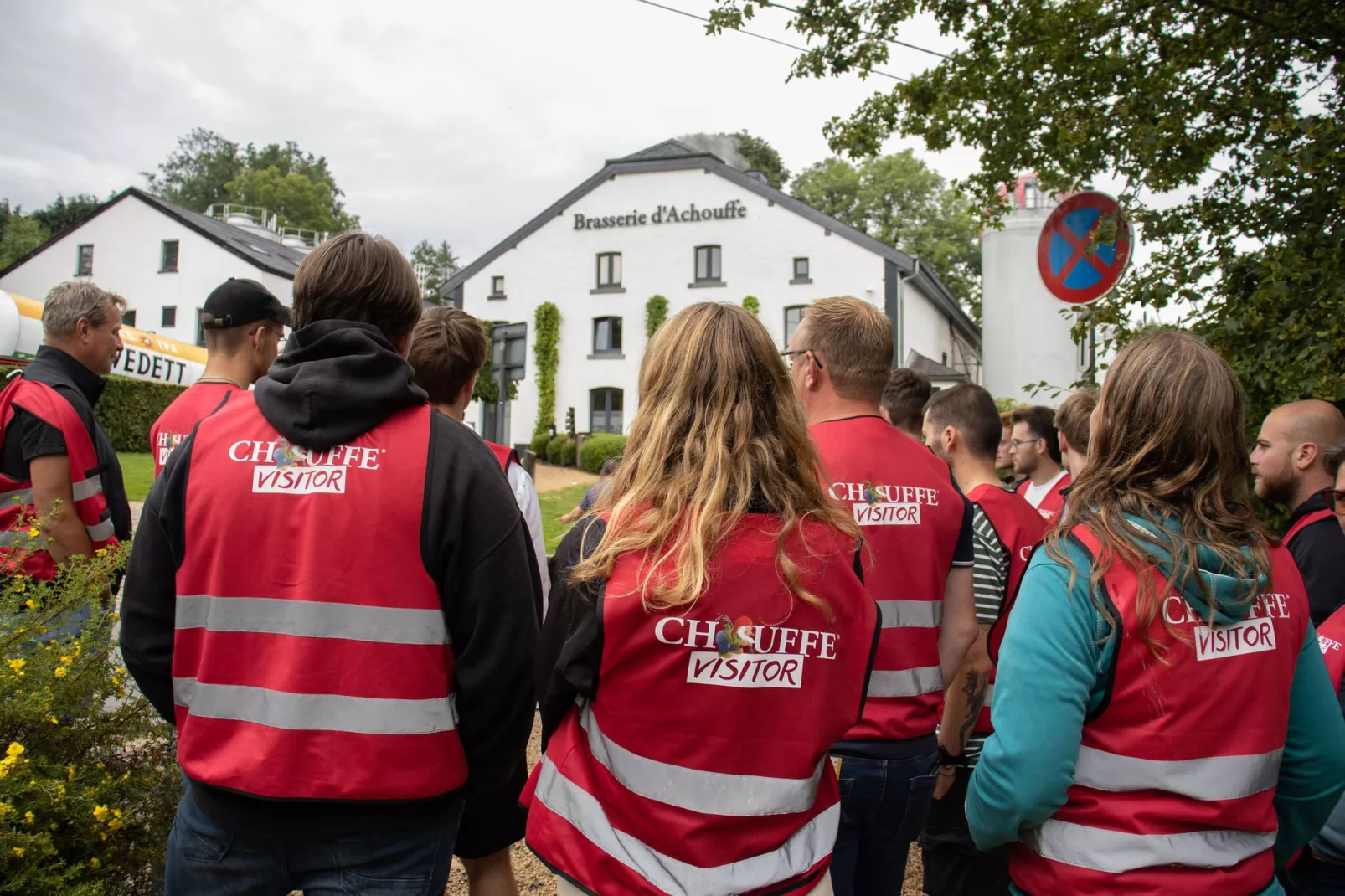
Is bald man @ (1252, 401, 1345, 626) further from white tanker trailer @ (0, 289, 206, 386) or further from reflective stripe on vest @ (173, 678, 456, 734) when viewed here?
white tanker trailer @ (0, 289, 206, 386)

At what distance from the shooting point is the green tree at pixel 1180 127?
458 cm

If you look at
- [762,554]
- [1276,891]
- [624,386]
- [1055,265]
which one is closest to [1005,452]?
[1055,265]

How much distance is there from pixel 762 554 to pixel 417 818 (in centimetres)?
94

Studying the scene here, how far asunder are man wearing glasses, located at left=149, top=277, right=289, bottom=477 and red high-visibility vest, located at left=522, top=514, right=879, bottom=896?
1973 millimetres

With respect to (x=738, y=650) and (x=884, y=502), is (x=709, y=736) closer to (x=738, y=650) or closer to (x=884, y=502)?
(x=738, y=650)

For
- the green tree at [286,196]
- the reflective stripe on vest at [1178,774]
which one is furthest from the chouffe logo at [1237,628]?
the green tree at [286,196]

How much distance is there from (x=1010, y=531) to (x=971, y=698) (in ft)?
1.92

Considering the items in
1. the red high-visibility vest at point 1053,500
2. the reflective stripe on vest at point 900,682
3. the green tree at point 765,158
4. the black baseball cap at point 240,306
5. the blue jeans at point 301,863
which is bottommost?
the blue jeans at point 301,863

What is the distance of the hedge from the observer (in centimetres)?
2592

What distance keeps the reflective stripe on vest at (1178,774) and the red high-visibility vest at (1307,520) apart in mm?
1834

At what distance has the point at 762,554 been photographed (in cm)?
174

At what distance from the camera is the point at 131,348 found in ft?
59.5

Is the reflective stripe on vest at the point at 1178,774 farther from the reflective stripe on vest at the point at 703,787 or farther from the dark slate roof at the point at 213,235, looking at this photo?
the dark slate roof at the point at 213,235

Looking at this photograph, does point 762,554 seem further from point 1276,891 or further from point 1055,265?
point 1055,265
